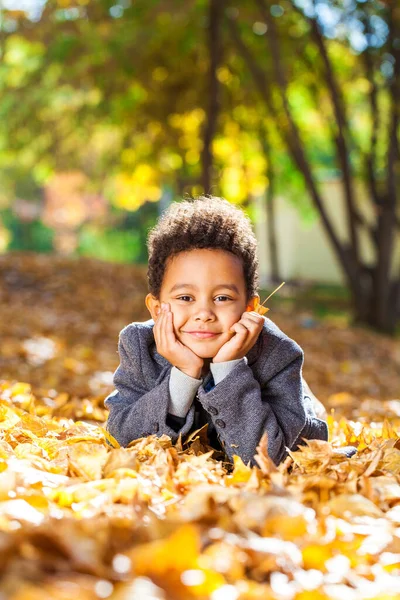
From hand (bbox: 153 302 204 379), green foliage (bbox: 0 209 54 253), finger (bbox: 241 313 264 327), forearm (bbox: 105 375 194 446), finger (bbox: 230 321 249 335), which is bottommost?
green foliage (bbox: 0 209 54 253)

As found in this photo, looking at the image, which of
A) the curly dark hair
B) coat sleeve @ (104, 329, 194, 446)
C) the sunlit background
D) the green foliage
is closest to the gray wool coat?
coat sleeve @ (104, 329, 194, 446)

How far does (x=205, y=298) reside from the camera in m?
2.54

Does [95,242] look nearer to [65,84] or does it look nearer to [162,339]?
[65,84]

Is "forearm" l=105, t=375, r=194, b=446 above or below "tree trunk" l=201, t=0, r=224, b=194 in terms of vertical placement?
below

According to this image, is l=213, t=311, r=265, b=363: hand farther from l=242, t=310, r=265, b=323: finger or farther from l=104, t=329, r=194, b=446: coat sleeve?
l=104, t=329, r=194, b=446: coat sleeve

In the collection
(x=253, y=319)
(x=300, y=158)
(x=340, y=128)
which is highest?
(x=340, y=128)

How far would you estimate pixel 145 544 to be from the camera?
5.13ft

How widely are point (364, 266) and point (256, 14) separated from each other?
4.02 meters

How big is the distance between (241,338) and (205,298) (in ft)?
0.58

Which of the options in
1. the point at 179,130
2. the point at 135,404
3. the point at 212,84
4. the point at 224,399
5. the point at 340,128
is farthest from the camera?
the point at 179,130

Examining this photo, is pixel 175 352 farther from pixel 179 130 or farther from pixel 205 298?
pixel 179 130

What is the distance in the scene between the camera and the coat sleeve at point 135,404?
2602 millimetres

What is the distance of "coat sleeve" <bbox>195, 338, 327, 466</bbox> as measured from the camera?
248 cm

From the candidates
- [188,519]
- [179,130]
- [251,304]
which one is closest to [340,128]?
[179,130]
